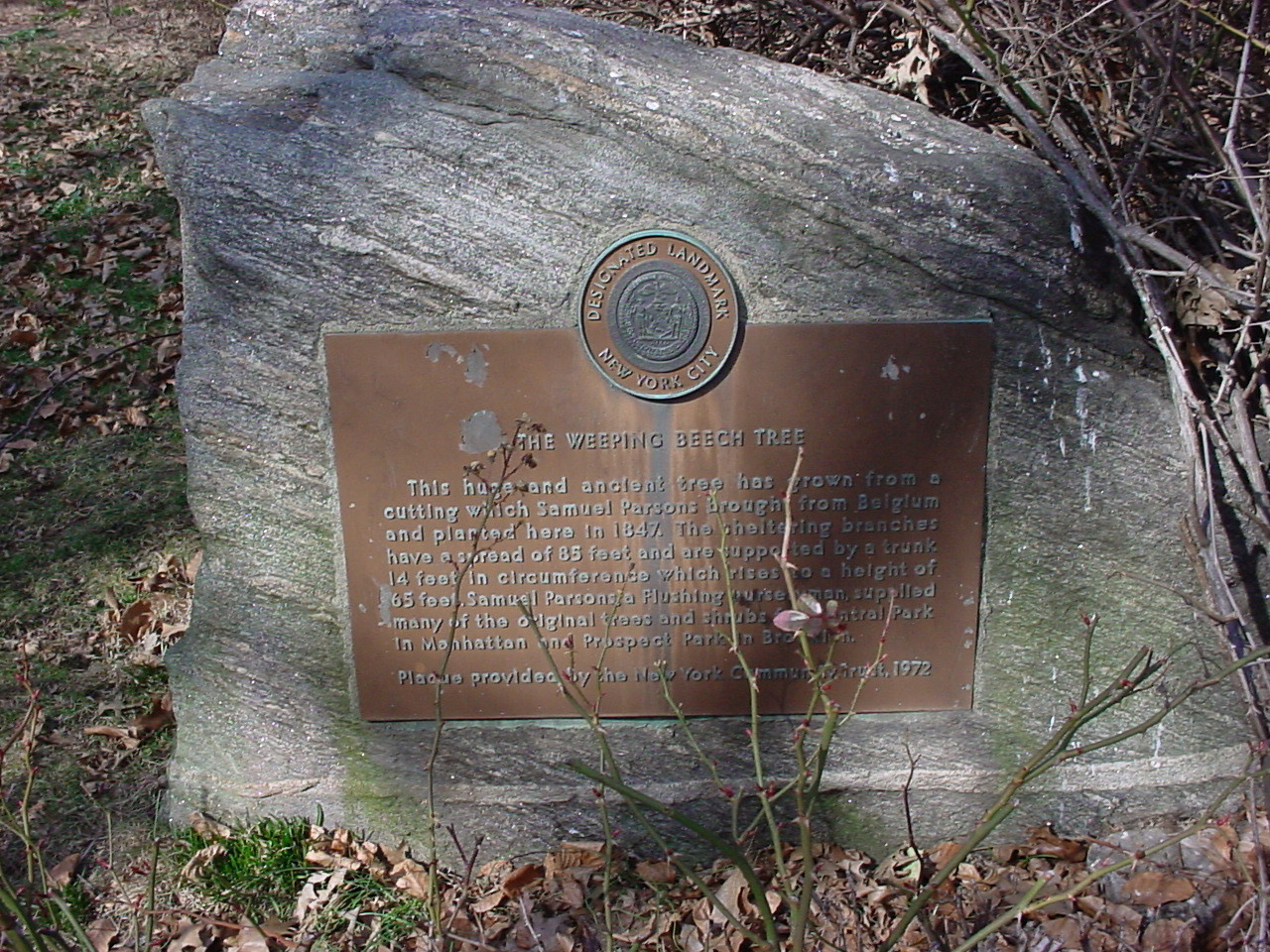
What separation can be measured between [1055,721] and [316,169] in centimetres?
218

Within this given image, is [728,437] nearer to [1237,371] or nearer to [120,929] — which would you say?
[1237,371]

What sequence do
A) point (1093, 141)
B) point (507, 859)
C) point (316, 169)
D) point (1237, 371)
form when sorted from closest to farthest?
point (316, 169) → point (1237, 371) → point (507, 859) → point (1093, 141)

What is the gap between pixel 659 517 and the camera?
93.0 inches

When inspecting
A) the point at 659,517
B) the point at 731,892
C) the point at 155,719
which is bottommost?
the point at 155,719

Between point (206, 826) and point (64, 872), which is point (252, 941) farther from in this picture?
point (64, 872)

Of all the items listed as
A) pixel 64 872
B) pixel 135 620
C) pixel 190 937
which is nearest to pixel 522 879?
pixel 190 937

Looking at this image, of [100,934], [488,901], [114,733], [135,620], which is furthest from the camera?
[135,620]

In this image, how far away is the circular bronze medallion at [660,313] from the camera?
2.20m

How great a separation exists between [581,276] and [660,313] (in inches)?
7.6

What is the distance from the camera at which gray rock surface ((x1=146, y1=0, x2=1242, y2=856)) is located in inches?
85.7

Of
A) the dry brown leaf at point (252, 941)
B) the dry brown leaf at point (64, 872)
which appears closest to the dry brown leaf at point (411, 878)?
the dry brown leaf at point (252, 941)

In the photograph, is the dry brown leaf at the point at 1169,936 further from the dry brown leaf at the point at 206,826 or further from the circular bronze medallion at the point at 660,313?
the dry brown leaf at the point at 206,826

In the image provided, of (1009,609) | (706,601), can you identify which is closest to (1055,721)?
(1009,609)

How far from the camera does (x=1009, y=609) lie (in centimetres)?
240
